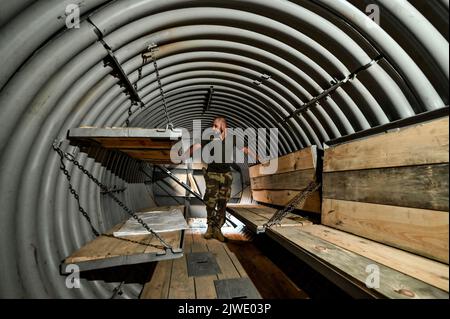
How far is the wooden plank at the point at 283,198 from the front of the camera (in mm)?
4520

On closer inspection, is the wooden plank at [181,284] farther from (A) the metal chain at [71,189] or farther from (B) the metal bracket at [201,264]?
(A) the metal chain at [71,189]

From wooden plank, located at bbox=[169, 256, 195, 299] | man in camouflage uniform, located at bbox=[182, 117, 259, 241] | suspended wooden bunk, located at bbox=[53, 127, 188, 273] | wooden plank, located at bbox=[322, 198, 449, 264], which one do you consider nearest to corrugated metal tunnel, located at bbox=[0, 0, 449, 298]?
suspended wooden bunk, located at bbox=[53, 127, 188, 273]

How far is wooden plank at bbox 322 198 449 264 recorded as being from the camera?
6.63ft

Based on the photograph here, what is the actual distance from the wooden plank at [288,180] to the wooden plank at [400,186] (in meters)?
1.15

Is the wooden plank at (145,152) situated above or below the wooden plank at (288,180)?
above

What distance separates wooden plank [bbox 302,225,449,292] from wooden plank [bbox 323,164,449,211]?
46 cm

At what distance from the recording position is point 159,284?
11.3 feet

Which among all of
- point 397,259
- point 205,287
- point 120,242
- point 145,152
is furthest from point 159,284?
point 397,259

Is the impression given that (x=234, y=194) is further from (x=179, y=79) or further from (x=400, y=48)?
(x=400, y=48)

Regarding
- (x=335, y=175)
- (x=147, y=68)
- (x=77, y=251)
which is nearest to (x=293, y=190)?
(x=335, y=175)

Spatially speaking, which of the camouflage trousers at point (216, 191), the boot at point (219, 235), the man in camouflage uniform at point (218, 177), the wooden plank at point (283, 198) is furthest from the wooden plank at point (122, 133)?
the boot at point (219, 235)

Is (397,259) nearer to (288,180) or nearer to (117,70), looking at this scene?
(288,180)

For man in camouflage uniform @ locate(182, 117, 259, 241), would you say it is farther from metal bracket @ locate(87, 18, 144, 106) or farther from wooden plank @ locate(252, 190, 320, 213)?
metal bracket @ locate(87, 18, 144, 106)

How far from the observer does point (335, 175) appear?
376cm
